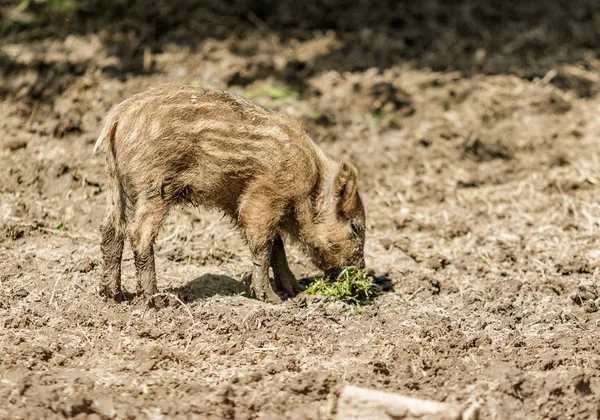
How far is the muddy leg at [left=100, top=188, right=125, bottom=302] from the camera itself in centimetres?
575

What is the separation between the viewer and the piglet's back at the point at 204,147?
5531mm

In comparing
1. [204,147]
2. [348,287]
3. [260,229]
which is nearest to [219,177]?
[204,147]

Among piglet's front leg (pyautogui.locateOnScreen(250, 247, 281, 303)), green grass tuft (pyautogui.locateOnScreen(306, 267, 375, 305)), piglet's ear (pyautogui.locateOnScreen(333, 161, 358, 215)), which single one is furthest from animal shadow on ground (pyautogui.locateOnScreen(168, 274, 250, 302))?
piglet's ear (pyautogui.locateOnScreen(333, 161, 358, 215))

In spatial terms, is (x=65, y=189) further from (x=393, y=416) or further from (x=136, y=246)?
(x=393, y=416)

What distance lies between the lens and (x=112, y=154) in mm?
5664

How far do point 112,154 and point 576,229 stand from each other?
4264 mm

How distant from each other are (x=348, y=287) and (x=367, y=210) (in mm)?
→ 2060

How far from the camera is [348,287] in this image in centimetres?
615

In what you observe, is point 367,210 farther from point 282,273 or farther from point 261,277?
point 261,277

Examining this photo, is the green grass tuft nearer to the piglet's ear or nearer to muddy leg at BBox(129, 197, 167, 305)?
the piglet's ear

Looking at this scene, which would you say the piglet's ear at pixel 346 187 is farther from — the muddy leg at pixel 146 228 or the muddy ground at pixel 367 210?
the muddy leg at pixel 146 228

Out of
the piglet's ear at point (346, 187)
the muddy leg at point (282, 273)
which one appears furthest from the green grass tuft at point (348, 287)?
the piglet's ear at point (346, 187)

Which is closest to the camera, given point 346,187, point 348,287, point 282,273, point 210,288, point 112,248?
point 112,248

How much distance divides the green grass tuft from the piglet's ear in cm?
49
